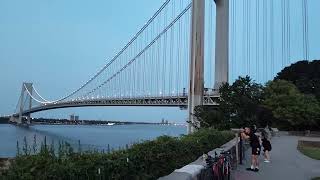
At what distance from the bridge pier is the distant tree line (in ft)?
16.1

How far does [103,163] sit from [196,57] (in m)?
35.8

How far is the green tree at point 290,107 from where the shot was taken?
53.9m

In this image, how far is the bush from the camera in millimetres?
5879

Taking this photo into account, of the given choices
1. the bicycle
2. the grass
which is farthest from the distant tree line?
the bicycle

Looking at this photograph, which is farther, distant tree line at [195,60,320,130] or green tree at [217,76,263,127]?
distant tree line at [195,60,320,130]

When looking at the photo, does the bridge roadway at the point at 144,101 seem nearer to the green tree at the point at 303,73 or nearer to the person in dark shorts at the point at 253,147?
the green tree at the point at 303,73

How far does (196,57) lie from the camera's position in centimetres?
4247

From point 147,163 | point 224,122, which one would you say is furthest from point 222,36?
point 147,163

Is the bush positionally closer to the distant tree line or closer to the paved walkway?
the paved walkway

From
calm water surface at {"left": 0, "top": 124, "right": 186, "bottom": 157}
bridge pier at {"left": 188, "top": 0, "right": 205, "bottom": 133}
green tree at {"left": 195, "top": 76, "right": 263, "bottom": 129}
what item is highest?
bridge pier at {"left": 188, "top": 0, "right": 205, "bottom": 133}

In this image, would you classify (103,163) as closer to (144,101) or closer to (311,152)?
(311,152)

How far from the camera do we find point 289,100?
54219mm

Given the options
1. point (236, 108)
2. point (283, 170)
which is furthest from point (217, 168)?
point (236, 108)

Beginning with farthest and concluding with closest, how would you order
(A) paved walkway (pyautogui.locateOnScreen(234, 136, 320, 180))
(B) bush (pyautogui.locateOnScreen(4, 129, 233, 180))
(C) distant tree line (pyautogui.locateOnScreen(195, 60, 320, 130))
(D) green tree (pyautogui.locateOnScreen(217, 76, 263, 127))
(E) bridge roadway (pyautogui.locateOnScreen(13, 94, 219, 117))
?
1. (E) bridge roadway (pyautogui.locateOnScreen(13, 94, 219, 117))
2. (C) distant tree line (pyautogui.locateOnScreen(195, 60, 320, 130))
3. (D) green tree (pyautogui.locateOnScreen(217, 76, 263, 127))
4. (A) paved walkway (pyautogui.locateOnScreen(234, 136, 320, 180))
5. (B) bush (pyautogui.locateOnScreen(4, 129, 233, 180))
